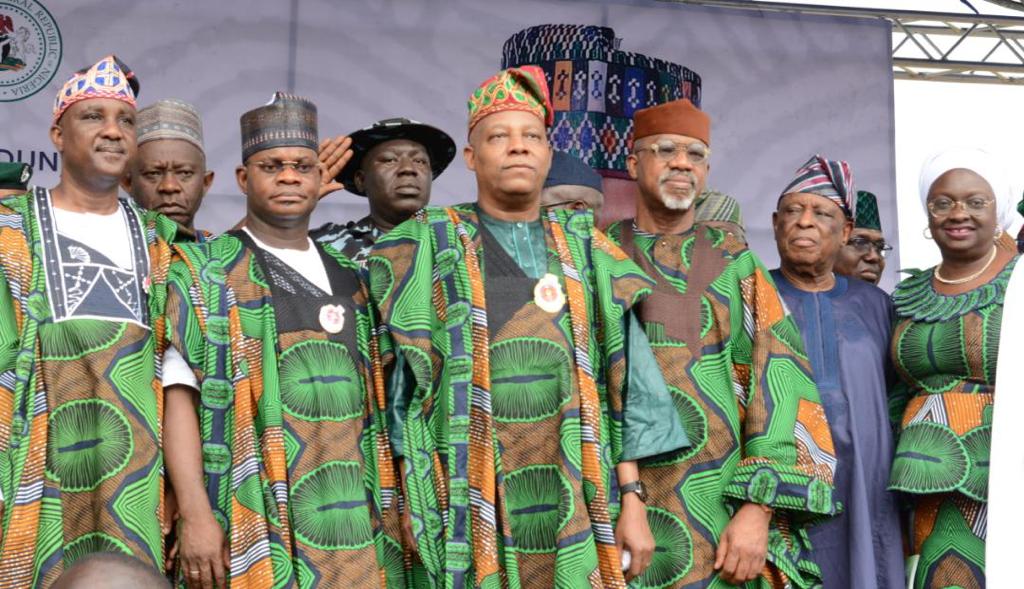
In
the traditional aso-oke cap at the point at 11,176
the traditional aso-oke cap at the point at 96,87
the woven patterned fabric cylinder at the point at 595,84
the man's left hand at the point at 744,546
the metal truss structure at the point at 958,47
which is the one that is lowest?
the man's left hand at the point at 744,546

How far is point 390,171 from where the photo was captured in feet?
17.3

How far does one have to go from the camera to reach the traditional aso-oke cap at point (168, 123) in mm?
5066

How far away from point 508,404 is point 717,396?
719 mm

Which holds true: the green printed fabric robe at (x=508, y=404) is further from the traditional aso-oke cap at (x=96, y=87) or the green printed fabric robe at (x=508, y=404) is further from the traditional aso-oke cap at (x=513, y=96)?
the traditional aso-oke cap at (x=96, y=87)

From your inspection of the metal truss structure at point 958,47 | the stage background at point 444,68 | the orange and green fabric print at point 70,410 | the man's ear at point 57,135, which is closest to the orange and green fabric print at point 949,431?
the stage background at point 444,68

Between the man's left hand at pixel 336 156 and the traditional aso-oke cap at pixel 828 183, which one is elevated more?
the man's left hand at pixel 336 156

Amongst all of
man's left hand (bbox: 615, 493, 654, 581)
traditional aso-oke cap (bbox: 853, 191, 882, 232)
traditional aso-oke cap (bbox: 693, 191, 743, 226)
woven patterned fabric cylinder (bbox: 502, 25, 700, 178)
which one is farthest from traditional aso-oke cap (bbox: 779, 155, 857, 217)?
man's left hand (bbox: 615, 493, 654, 581)

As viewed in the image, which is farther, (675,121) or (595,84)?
(595,84)

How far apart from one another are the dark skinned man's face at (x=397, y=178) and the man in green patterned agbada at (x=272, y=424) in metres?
0.95

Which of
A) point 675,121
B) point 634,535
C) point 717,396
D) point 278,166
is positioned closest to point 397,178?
point 278,166

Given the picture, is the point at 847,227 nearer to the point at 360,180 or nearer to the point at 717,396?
the point at 717,396

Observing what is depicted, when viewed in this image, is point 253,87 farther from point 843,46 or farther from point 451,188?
point 843,46

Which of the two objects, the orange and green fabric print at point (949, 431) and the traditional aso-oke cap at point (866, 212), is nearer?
the orange and green fabric print at point (949, 431)

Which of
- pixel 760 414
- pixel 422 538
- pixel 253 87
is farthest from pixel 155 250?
pixel 253 87
